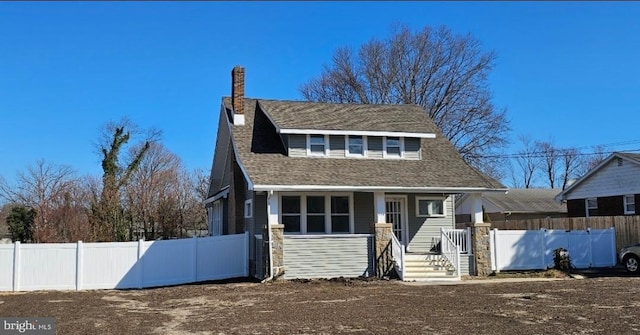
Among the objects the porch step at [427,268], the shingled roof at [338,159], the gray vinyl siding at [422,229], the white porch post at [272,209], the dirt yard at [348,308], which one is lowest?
the dirt yard at [348,308]

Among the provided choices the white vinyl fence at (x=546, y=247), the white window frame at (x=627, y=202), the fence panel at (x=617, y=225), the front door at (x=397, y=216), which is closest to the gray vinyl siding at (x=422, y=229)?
the front door at (x=397, y=216)

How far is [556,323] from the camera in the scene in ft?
34.4

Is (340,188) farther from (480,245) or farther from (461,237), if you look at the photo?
(480,245)

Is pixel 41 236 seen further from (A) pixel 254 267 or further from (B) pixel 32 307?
(B) pixel 32 307

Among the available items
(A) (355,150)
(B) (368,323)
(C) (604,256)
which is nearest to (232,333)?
(B) (368,323)

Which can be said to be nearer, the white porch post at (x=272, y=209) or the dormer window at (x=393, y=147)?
the white porch post at (x=272, y=209)

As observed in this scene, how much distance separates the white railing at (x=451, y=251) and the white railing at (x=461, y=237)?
37 cm

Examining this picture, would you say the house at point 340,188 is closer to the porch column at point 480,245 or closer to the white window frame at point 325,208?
the white window frame at point 325,208

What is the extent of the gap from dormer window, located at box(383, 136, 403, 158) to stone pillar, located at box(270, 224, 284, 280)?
5681 mm

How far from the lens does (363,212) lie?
20.5 metres

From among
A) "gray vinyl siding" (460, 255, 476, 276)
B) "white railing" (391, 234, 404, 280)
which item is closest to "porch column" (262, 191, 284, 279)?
"white railing" (391, 234, 404, 280)

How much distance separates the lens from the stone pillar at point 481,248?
19891mm

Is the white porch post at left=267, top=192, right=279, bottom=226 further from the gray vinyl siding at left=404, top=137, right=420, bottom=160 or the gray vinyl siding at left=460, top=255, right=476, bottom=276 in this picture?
the gray vinyl siding at left=460, top=255, right=476, bottom=276

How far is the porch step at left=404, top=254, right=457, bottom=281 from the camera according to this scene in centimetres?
1850
